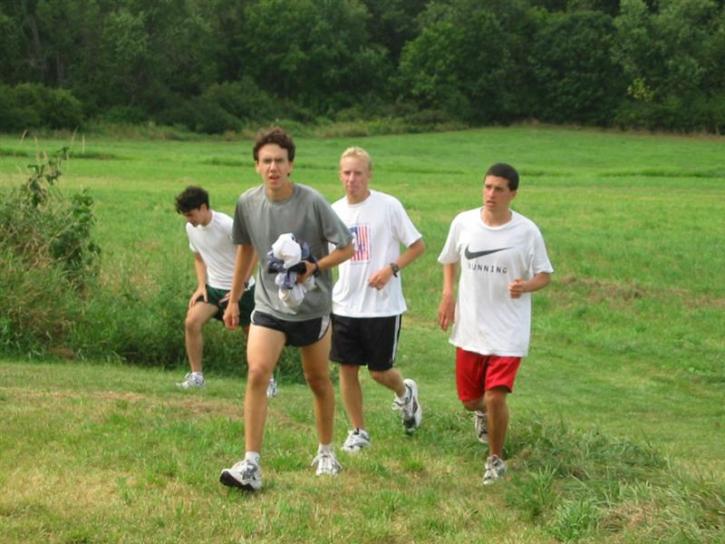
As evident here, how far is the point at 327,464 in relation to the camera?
708 cm

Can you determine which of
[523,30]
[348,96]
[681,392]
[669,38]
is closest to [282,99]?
[348,96]

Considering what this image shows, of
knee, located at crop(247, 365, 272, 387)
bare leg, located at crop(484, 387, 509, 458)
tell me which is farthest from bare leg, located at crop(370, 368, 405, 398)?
knee, located at crop(247, 365, 272, 387)

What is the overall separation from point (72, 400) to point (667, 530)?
490 cm

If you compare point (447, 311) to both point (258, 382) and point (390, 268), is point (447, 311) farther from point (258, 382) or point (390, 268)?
point (258, 382)

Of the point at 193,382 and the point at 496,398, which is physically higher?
the point at 496,398

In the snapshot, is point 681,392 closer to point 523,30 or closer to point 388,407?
point 388,407

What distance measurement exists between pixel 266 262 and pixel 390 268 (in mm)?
1559

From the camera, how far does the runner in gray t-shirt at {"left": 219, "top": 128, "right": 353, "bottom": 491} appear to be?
680cm

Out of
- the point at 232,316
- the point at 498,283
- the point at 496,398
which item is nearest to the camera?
the point at 232,316

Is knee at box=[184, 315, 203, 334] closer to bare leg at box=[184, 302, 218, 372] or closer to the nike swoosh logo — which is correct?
bare leg at box=[184, 302, 218, 372]

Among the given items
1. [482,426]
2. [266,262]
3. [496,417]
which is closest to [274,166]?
[266,262]

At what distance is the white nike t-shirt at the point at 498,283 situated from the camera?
7629 mm

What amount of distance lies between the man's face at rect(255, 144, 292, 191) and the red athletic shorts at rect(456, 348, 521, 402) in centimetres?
179

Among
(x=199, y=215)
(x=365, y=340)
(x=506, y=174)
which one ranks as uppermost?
(x=506, y=174)
